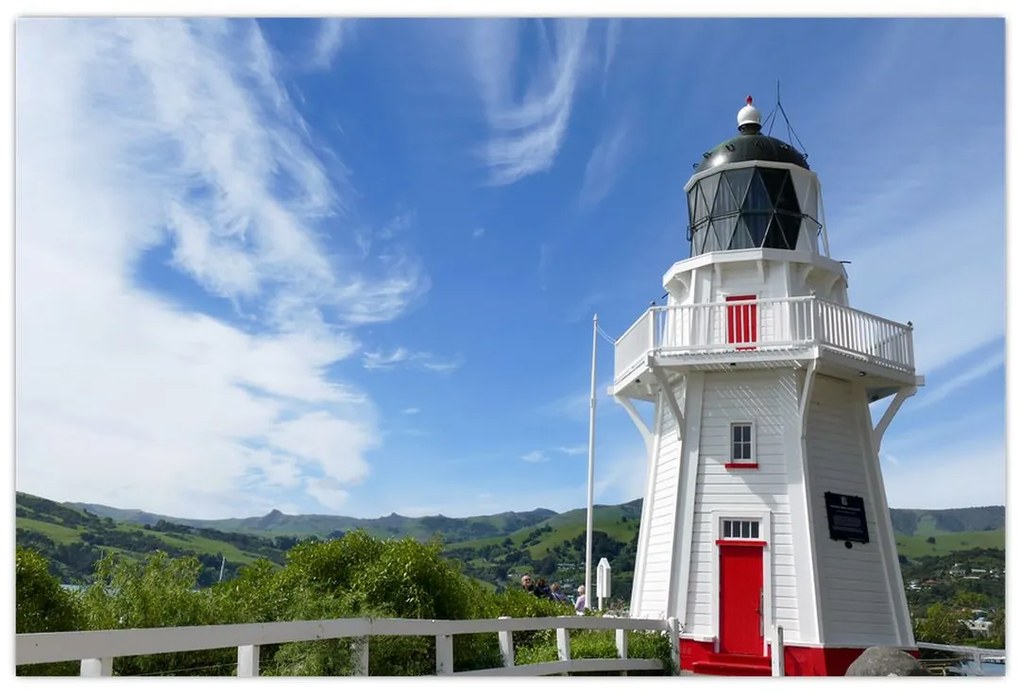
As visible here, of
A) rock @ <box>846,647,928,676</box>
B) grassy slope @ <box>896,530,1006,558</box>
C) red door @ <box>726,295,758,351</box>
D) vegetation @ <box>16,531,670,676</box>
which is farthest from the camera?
red door @ <box>726,295,758,351</box>

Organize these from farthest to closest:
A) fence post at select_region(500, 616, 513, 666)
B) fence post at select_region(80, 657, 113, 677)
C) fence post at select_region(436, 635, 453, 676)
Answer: fence post at select_region(500, 616, 513, 666) < fence post at select_region(436, 635, 453, 676) < fence post at select_region(80, 657, 113, 677)

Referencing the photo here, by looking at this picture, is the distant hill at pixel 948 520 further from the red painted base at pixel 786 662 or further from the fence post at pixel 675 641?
the fence post at pixel 675 641

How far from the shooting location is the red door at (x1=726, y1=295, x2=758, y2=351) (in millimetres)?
11297

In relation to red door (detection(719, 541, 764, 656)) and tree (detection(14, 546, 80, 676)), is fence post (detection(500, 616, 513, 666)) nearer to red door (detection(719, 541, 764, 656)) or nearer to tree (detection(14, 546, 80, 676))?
tree (detection(14, 546, 80, 676))

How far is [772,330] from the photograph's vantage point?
36.5 feet

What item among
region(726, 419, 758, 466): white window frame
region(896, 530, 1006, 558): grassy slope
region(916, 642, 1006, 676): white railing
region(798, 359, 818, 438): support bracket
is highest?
region(798, 359, 818, 438): support bracket

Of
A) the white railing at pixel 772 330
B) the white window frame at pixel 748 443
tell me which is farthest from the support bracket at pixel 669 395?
Answer: the white window frame at pixel 748 443

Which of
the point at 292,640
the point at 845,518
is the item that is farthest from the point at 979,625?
the point at 292,640

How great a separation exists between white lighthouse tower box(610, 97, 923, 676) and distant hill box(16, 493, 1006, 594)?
3.67ft

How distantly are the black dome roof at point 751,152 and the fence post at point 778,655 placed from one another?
19.8ft

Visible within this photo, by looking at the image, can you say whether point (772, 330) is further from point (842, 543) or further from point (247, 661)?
point (247, 661)

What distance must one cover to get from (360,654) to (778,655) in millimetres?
5881

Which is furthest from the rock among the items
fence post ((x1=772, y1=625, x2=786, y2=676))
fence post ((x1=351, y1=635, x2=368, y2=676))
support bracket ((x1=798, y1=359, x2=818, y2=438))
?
fence post ((x1=351, y1=635, x2=368, y2=676))

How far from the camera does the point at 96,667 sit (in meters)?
4.46
